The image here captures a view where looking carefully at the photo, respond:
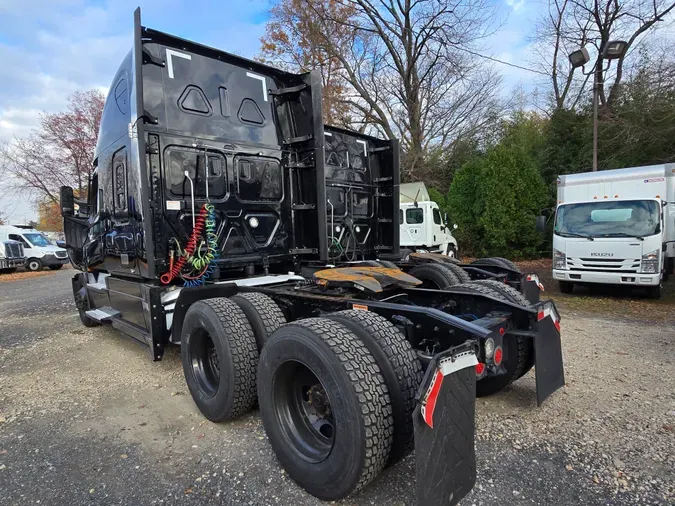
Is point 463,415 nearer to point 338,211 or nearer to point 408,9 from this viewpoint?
point 338,211

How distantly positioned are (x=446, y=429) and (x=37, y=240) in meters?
25.3

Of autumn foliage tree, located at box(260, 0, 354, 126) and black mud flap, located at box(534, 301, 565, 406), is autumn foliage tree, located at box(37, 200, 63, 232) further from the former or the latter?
black mud flap, located at box(534, 301, 565, 406)

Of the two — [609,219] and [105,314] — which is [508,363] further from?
[609,219]

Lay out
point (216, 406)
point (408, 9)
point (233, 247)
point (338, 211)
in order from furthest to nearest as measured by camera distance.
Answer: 1. point (408, 9)
2. point (338, 211)
3. point (233, 247)
4. point (216, 406)

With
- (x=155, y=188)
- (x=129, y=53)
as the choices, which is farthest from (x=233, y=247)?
(x=129, y=53)

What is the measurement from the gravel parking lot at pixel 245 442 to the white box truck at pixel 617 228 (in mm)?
3573

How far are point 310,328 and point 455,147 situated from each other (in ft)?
70.9

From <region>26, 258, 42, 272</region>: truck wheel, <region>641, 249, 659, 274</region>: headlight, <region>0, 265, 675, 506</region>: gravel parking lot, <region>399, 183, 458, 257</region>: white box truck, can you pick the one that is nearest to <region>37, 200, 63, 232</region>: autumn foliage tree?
<region>26, 258, 42, 272</region>: truck wheel

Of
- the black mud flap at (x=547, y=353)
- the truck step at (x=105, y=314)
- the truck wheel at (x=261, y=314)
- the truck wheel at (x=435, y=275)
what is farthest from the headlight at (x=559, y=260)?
the truck step at (x=105, y=314)

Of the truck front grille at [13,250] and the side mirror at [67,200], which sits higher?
the side mirror at [67,200]

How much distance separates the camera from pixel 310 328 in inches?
96.2

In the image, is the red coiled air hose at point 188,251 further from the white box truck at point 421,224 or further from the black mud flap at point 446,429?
the white box truck at point 421,224

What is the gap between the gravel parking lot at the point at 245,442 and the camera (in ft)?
8.10

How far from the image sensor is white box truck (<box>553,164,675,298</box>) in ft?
26.8
